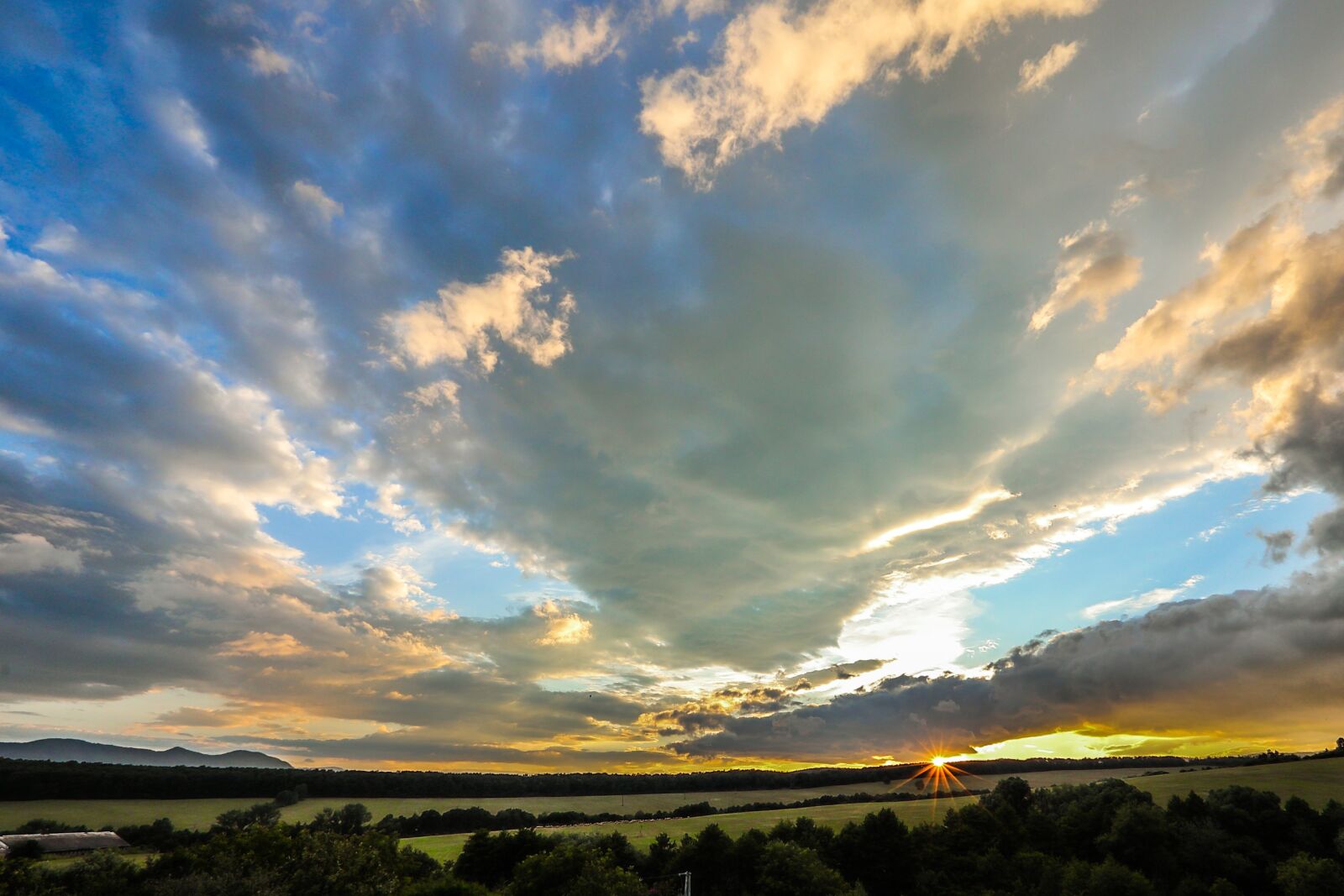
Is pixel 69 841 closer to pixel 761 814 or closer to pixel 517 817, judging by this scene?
pixel 517 817

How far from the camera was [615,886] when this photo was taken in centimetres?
7194

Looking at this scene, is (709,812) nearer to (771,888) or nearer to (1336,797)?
(771,888)

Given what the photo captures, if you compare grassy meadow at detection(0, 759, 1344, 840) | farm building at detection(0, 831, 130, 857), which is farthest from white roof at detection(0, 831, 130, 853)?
grassy meadow at detection(0, 759, 1344, 840)

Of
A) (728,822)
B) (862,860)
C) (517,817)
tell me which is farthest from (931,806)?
(517,817)

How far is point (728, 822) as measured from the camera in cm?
15388

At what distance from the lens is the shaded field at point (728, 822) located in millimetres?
136375

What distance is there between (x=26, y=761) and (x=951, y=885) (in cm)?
25025

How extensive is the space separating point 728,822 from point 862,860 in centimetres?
5753

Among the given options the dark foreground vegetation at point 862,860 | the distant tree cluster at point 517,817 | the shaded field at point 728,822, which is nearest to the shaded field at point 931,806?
the shaded field at point 728,822

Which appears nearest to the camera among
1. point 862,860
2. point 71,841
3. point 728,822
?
point 862,860

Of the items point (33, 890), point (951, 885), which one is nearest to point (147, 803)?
point (33, 890)

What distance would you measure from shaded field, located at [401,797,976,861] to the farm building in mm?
60588

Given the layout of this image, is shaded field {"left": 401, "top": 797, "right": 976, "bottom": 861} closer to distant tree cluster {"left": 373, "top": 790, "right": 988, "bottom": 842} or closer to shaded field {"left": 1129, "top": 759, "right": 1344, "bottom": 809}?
distant tree cluster {"left": 373, "top": 790, "right": 988, "bottom": 842}

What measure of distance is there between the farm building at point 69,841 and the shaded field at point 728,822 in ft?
199
